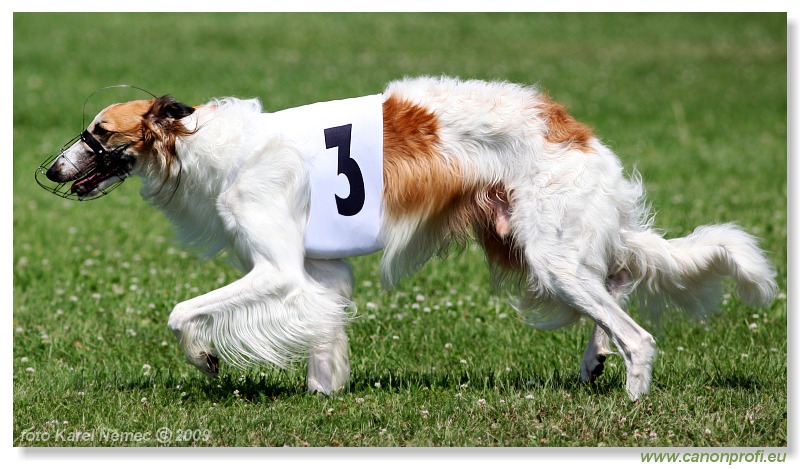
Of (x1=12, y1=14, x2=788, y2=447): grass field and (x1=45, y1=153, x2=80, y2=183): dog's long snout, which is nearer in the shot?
(x1=12, y1=14, x2=788, y2=447): grass field

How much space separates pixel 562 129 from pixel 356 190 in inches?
46.6

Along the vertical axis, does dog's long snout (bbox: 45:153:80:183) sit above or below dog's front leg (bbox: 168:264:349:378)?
above

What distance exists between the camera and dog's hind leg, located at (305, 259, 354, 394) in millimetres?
5566

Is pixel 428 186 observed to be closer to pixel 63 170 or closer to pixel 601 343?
pixel 601 343

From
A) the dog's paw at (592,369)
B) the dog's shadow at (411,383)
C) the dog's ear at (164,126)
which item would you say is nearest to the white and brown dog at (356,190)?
the dog's ear at (164,126)

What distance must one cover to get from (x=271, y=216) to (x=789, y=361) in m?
3.13

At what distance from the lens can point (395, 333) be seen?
667cm

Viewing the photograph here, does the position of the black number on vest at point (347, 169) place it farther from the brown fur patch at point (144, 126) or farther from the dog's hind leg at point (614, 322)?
the dog's hind leg at point (614, 322)

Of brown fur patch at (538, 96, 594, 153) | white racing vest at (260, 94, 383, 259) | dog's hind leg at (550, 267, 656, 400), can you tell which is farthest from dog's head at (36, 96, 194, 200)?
dog's hind leg at (550, 267, 656, 400)

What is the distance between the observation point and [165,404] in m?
Result: 5.40

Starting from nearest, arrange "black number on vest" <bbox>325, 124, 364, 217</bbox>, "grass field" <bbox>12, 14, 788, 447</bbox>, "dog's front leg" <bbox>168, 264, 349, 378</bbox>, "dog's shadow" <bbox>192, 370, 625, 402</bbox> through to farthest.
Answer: "grass field" <bbox>12, 14, 788, 447</bbox>, "dog's front leg" <bbox>168, 264, 349, 378</bbox>, "black number on vest" <bbox>325, 124, 364, 217</bbox>, "dog's shadow" <bbox>192, 370, 625, 402</bbox>

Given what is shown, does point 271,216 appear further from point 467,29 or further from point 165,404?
point 467,29

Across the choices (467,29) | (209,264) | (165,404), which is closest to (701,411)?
(165,404)

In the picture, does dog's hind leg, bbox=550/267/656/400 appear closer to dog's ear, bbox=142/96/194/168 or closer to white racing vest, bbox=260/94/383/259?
white racing vest, bbox=260/94/383/259
